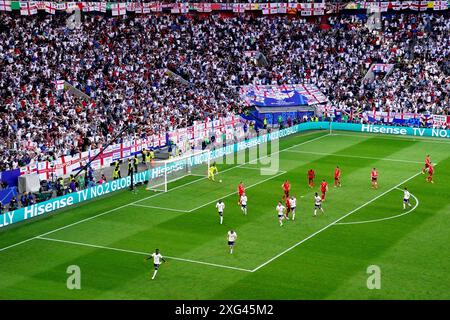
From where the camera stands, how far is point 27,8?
Answer: 64938 mm

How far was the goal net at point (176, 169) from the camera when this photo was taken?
165 feet

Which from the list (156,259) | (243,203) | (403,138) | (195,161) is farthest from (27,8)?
(156,259)

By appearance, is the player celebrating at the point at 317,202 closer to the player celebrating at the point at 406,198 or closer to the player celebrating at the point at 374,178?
the player celebrating at the point at 406,198

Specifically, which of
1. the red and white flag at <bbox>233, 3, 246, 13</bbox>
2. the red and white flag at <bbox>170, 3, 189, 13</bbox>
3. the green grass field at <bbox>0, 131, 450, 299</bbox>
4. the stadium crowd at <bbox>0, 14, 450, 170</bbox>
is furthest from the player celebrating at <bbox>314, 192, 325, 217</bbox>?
the red and white flag at <bbox>233, 3, 246, 13</bbox>

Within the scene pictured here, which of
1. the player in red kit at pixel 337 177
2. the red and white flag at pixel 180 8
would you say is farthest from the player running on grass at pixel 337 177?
the red and white flag at pixel 180 8

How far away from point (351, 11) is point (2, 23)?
39.8m

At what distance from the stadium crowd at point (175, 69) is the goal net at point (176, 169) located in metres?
6.66

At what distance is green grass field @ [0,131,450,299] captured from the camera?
3216 centimetres

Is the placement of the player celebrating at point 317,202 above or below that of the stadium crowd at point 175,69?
below

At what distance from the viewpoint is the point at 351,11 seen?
86375mm

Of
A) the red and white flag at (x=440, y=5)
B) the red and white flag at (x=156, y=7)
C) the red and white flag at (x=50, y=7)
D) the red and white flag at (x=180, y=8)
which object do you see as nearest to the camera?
the red and white flag at (x=50, y=7)

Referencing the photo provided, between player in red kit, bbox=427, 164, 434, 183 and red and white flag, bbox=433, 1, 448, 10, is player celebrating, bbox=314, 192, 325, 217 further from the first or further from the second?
red and white flag, bbox=433, 1, 448, 10

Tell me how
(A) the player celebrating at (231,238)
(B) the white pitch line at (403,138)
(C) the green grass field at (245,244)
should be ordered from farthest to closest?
(B) the white pitch line at (403,138) → (A) the player celebrating at (231,238) → (C) the green grass field at (245,244)
